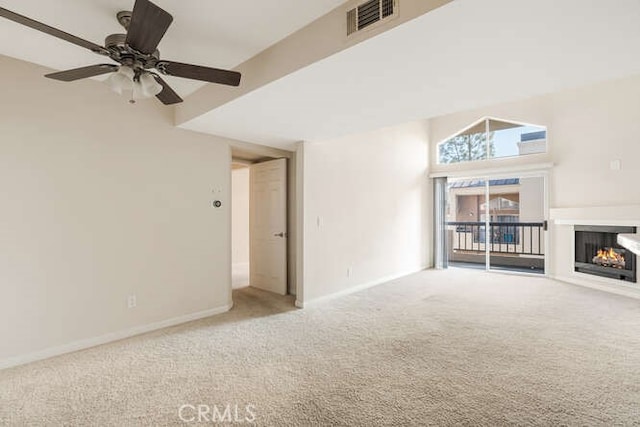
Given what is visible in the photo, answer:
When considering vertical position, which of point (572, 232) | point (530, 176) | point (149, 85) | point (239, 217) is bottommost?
point (572, 232)

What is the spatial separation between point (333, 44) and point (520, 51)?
3.62 feet

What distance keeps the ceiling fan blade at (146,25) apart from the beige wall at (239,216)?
5.54 m

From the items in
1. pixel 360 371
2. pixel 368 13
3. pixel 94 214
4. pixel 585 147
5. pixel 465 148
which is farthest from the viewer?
pixel 465 148

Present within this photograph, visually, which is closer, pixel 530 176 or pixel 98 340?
pixel 98 340

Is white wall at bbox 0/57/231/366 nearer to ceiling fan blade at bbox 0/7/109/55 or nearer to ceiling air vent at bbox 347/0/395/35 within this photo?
ceiling fan blade at bbox 0/7/109/55

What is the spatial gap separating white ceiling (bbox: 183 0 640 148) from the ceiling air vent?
Result: 9 centimetres

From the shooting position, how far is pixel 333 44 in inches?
75.4

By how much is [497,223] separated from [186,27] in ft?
23.2

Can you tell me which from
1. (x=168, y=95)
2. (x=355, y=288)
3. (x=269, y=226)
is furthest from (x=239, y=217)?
(x=168, y=95)

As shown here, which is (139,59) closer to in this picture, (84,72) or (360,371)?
(84,72)

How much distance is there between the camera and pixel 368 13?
5.71ft

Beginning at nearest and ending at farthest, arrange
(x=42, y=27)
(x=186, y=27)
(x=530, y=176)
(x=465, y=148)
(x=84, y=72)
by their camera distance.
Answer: (x=42, y=27)
(x=84, y=72)
(x=186, y=27)
(x=530, y=176)
(x=465, y=148)

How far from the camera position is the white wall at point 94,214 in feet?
8.61

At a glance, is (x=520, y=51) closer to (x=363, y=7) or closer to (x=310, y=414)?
(x=363, y=7)
